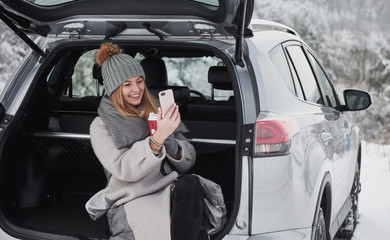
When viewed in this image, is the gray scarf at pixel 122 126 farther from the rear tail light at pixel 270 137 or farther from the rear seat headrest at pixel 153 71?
the rear seat headrest at pixel 153 71

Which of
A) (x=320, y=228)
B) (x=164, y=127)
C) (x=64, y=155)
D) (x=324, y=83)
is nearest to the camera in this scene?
(x=164, y=127)

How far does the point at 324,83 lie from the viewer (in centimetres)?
455

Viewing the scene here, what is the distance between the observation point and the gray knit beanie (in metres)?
3.04

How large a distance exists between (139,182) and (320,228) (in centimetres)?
108

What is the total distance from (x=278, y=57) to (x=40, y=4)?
1299 millimetres

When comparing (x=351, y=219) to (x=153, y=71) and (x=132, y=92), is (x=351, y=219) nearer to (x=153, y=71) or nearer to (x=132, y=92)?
(x=153, y=71)

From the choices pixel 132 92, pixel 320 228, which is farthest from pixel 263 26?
pixel 320 228

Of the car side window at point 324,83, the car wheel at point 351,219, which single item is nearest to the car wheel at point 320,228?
the car side window at point 324,83

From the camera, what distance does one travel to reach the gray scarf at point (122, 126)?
2.94 m

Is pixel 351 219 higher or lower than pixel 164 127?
lower

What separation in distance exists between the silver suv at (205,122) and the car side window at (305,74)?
0.01 metres

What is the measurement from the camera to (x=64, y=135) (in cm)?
362

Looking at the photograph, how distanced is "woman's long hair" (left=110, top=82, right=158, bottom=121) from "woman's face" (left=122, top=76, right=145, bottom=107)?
0.02 meters

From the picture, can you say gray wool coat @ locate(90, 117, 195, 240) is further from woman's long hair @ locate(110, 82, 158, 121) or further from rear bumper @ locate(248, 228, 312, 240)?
rear bumper @ locate(248, 228, 312, 240)
